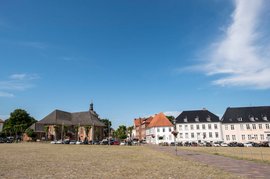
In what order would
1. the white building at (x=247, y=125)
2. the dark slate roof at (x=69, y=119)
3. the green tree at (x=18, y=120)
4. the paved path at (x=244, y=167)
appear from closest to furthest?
the paved path at (x=244, y=167)
the white building at (x=247, y=125)
the dark slate roof at (x=69, y=119)
the green tree at (x=18, y=120)

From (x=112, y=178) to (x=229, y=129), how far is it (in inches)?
3036

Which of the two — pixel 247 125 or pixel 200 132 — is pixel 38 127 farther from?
pixel 247 125

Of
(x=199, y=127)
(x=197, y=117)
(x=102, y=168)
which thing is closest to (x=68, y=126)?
(x=197, y=117)

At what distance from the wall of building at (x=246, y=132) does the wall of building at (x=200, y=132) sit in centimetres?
339

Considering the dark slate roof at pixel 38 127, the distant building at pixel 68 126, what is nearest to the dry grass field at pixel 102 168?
the distant building at pixel 68 126

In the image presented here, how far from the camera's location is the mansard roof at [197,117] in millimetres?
86088

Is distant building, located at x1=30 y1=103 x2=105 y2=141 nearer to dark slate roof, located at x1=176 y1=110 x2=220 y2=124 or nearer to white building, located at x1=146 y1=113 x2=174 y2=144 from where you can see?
white building, located at x1=146 y1=113 x2=174 y2=144

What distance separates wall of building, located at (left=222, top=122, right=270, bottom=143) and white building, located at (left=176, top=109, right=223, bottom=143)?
3.67m

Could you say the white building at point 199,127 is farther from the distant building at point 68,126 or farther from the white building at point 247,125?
the distant building at point 68,126

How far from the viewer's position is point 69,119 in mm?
107688

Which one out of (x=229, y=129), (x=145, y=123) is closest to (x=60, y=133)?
(x=145, y=123)

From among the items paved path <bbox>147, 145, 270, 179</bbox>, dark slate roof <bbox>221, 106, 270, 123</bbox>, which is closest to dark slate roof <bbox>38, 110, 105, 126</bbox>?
dark slate roof <bbox>221, 106, 270, 123</bbox>

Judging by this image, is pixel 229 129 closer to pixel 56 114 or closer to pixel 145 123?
pixel 145 123

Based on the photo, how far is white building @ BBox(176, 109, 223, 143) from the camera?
277 ft
